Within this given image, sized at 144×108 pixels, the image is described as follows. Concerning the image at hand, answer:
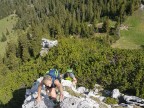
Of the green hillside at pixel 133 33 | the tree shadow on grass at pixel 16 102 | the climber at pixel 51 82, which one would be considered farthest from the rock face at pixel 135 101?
the green hillside at pixel 133 33

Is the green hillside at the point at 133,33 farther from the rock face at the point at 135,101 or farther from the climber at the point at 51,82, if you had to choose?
the climber at the point at 51,82

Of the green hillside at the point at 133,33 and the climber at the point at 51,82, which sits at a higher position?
the climber at the point at 51,82

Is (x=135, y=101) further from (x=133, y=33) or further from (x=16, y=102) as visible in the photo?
(x=133, y=33)

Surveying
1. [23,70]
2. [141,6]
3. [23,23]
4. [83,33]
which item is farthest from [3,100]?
[23,23]

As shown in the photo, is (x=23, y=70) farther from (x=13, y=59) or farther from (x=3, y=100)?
(x=13, y=59)

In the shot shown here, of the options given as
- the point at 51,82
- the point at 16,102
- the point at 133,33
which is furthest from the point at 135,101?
the point at 133,33

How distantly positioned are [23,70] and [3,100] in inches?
444

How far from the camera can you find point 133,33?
2965 inches

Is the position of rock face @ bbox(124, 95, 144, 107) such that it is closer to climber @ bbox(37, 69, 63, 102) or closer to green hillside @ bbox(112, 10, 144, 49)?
climber @ bbox(37, 69, 63, 102)

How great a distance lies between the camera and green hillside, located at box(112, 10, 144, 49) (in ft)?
227

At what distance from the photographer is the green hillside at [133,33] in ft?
227

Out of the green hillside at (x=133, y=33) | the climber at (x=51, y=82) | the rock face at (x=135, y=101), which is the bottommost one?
the green hillside at (x=133, y=33)

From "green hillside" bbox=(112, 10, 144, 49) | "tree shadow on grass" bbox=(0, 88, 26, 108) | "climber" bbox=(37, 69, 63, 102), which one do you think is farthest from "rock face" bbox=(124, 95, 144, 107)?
"green hillside" bbox=(112, 10, 144, 49)

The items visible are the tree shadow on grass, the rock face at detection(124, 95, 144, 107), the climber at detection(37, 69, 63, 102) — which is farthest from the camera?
the tree shadow on grass
